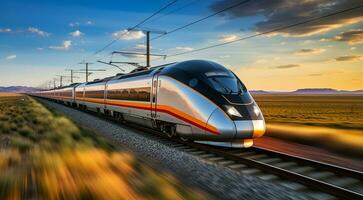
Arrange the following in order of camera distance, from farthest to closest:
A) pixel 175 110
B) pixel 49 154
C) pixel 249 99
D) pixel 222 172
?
pixel 175 110 → pixel 249 99 → pixel 49 154 → pixel 222 172

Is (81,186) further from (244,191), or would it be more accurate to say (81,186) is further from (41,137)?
(41,137)

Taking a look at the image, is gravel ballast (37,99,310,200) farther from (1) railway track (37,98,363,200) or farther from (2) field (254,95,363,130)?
(2) field (254,95,363,130)

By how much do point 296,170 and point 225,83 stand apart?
3.90m

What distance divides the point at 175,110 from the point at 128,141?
281 centimetres

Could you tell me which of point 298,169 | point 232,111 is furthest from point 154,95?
point 298,169

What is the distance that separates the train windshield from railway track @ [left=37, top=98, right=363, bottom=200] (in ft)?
6.61

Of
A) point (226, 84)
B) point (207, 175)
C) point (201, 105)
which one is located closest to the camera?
point (207, 175)

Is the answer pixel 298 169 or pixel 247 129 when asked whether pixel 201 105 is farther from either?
pixel 298 169

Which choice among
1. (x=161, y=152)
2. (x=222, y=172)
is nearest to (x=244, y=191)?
(x=222, y=172)

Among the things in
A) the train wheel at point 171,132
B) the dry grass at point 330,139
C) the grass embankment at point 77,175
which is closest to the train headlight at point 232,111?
the train wheel at point 171,132

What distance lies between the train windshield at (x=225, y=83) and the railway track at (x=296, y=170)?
202 centimetres

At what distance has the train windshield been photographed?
11.6 meters

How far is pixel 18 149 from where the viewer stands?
417 inches

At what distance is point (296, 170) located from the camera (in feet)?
30.1
